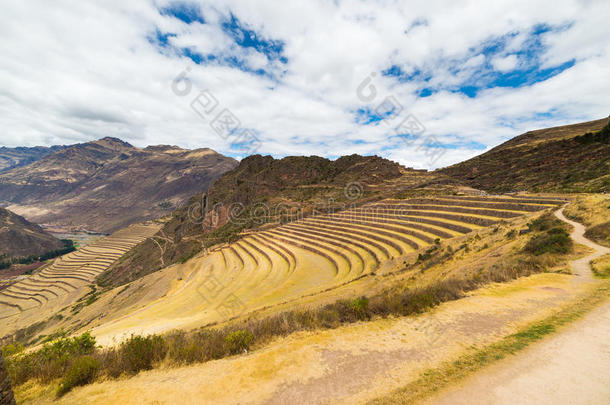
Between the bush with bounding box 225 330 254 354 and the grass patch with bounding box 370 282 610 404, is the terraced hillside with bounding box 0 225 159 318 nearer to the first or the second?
the bush with bounding box 225 330 254 354

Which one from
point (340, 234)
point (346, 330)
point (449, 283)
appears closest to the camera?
point (346, 330)

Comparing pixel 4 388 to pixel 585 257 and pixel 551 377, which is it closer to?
pixel 551 377

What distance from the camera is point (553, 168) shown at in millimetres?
38781

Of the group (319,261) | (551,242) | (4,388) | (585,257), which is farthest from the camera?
(319,261)

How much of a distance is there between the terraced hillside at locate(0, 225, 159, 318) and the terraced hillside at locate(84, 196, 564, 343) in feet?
205

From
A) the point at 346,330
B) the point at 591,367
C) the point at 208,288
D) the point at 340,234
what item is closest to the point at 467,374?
the point at 591,367

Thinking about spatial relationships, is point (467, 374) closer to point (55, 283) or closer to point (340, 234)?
point (340, 234)

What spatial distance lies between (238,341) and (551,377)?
578cm

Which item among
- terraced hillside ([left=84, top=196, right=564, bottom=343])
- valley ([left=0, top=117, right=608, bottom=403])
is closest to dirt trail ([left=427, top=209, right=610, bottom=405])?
valley ([left=0, top=117, right=608, bottom=403])

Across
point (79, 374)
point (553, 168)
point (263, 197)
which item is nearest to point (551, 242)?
point (79, 374)

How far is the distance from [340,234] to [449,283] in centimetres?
1822

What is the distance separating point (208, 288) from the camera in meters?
19.5

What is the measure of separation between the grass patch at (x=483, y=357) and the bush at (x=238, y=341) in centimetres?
301

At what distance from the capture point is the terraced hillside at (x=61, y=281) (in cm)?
5850
